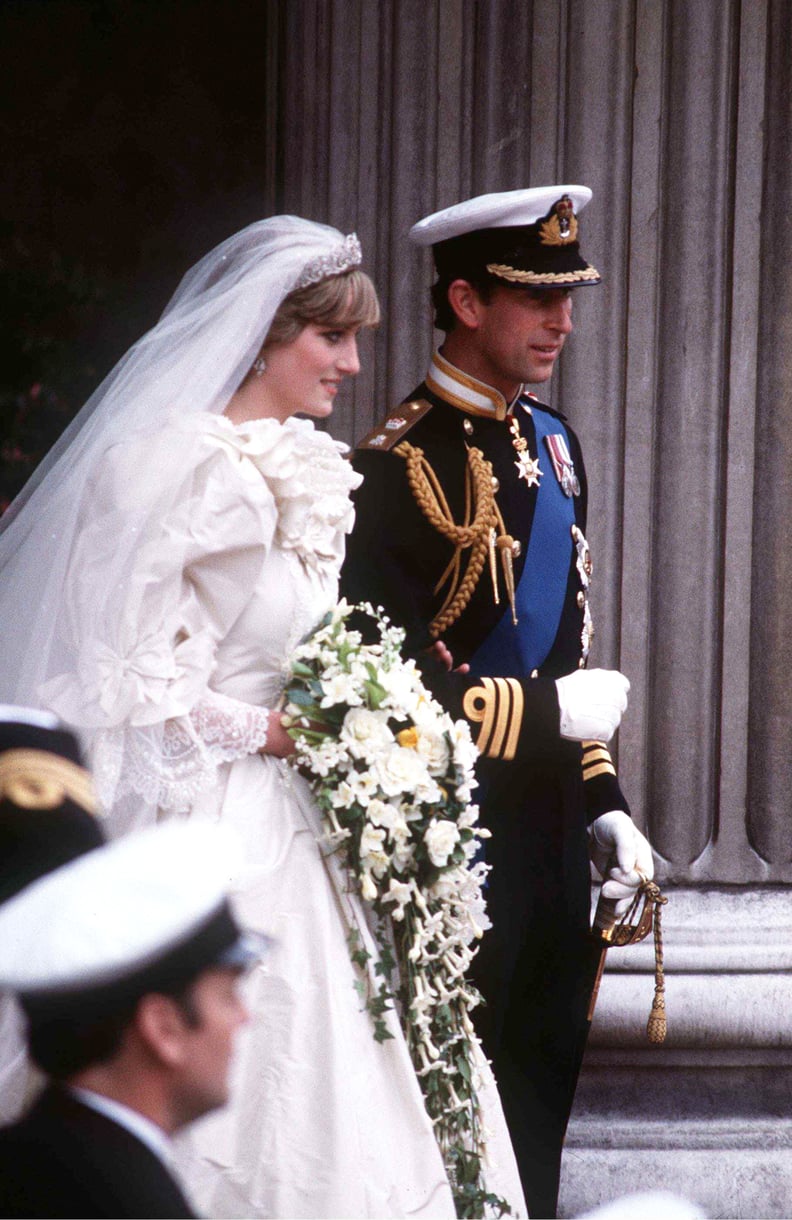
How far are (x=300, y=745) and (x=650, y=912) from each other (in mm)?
884

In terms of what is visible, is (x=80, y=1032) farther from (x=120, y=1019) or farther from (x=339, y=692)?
(x=339, y=692)

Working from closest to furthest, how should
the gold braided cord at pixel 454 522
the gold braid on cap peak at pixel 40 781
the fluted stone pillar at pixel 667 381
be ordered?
the gold braid on cap peak at pixel 40 781 < the gold braided cord at pixel 454 522 < the fluted stone pillar at pixel 667 381

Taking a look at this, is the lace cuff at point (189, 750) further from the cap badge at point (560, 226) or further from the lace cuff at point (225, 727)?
the cap badge at point (560, 226)

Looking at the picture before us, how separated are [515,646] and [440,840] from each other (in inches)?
21.9

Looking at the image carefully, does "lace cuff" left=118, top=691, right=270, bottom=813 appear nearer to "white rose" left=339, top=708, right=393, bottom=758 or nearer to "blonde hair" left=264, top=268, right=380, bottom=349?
"white rose" left=339, top=708, right=393, bottom=758

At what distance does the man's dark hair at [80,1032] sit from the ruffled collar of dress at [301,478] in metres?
1.54

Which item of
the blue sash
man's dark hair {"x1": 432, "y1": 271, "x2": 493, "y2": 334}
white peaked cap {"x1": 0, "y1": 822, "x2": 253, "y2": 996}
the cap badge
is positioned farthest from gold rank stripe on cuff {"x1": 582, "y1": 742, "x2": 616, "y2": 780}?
white peaked cap {"x1": 0, "y1": 822, "x2": 253, "y2": 996}

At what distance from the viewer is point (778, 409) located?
417 centimetres

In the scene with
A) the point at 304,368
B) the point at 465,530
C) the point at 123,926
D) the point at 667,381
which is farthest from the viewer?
the point at 667,381

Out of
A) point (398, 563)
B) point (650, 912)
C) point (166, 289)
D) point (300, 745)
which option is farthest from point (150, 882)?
point (166, 289)

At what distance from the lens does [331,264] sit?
2988 millimetres

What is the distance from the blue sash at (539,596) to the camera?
3.27 metres

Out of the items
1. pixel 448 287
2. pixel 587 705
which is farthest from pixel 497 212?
pixel 587 705

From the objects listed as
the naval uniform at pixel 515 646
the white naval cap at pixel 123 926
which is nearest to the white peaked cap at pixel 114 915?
the white naval cap at pixel 123 926
